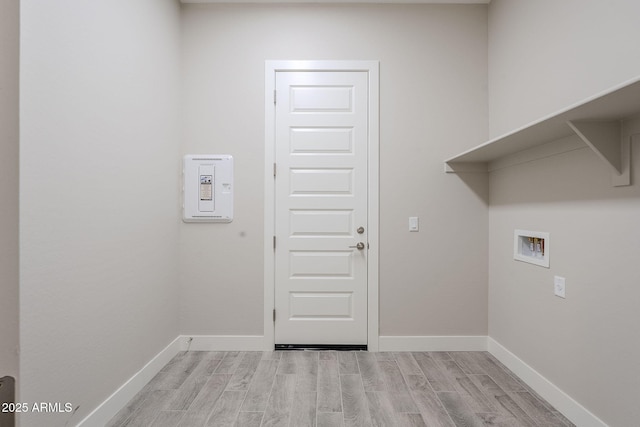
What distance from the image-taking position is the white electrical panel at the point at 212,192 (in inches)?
107

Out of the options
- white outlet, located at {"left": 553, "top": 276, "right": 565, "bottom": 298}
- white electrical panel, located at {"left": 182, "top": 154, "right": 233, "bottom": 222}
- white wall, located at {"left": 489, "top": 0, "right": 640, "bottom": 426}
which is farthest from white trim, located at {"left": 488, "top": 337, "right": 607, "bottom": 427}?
white electrical panel, located at {"left": 182, "top": 154, "right": 233, "bottom": 222}

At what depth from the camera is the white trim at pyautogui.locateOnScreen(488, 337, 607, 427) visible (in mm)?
1699

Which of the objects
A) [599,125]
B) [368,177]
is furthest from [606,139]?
[368,177]

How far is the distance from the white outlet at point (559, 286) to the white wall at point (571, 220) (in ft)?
0.12

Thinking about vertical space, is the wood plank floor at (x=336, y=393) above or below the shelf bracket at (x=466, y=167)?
below

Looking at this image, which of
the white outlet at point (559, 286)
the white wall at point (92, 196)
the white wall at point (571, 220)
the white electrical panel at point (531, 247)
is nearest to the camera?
the white wall at point (92, 196)

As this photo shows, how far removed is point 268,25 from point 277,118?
78cm

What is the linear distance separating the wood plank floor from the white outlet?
2.22 feet

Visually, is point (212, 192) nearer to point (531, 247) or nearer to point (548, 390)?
point (531, 247)

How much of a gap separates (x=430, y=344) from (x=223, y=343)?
1.74 m

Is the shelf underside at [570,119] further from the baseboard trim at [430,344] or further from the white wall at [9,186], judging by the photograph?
the white wall at [9,186]

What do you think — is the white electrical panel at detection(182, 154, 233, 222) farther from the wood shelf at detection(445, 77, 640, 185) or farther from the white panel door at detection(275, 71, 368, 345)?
the wood shelf at detection(445, 77, 640, 185)

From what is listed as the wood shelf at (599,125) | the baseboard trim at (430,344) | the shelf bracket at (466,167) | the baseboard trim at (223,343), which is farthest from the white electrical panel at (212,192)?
the wood shelf at (599,125)

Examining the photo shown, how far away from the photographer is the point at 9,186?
49.7 inches
